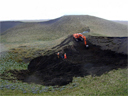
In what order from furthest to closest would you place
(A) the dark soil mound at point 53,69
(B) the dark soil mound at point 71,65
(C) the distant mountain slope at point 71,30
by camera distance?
(C) the distant mountain slope at point 71,30 < (B) the dark soil mound at point 71,65 < (A) the dark soil mound at point 53,69

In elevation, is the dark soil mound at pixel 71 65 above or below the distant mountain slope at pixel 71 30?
below

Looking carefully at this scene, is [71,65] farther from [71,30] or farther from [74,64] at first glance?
[71,30]

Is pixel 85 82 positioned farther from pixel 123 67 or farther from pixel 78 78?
pixel 123 67

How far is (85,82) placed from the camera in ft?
28.6

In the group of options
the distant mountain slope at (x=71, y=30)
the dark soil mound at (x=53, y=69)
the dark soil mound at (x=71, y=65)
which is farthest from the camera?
the distant mountain slope at (x=71, y=30)

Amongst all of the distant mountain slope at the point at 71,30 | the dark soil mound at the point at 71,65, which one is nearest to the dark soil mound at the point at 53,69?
the dark soil mound at the point at 71,65

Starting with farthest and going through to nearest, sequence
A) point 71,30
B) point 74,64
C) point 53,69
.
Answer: point 71,30 → point 74,64 → point 53,69

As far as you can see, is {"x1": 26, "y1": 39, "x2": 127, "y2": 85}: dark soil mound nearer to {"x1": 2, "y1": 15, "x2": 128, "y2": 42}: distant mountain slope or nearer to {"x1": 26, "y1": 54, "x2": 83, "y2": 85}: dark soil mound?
{"x1": 26, "y1": 54, "x2": 83, "y2": 85}: dark soil mound

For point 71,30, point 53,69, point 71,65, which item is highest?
point 71,30

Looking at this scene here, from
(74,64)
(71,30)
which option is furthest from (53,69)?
(71,30)

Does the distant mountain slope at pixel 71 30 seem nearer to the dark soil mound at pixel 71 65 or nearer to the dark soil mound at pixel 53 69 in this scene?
the dark soil mound at pixel 71 65

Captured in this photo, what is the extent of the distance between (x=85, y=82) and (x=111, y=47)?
23.0 ft

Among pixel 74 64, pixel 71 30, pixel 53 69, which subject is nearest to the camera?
pixel 53 69

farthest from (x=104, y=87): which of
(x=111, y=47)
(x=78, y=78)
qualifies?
(x=111, y=47)
